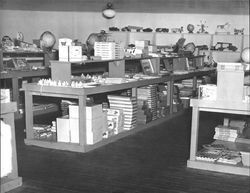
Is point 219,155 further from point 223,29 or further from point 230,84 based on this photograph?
point 223,29

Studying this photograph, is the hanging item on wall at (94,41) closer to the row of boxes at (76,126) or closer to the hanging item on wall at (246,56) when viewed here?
the row of boxes at (76,126)

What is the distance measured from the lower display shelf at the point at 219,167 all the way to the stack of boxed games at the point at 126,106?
1.61 m

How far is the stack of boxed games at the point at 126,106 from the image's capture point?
5.78 m

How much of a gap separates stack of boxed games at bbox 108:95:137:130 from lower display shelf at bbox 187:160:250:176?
161 cm

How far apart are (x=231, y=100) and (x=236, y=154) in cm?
65

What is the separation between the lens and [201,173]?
4137 mm

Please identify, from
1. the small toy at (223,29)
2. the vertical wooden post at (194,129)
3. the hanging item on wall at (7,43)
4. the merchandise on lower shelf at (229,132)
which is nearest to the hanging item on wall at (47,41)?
the hanging item on wall at (7,43)

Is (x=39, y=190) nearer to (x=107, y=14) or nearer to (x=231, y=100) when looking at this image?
(x=231, y=100)

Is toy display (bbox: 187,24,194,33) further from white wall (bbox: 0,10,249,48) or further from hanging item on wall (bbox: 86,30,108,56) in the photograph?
hanging item on wall (bbox: 86,30,108,56)

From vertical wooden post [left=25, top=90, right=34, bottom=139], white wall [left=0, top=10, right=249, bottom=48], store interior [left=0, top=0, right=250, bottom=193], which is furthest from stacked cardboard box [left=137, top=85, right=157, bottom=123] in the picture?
white wall [left=0, top=10, right=249, bottom=48]

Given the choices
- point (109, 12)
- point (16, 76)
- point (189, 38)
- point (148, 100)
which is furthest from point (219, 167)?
point (109, 12)

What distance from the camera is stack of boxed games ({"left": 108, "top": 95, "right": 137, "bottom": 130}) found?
227 inches

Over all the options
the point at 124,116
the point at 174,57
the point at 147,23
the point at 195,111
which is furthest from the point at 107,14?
the point at 195,111

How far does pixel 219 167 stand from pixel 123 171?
3.14 ft
